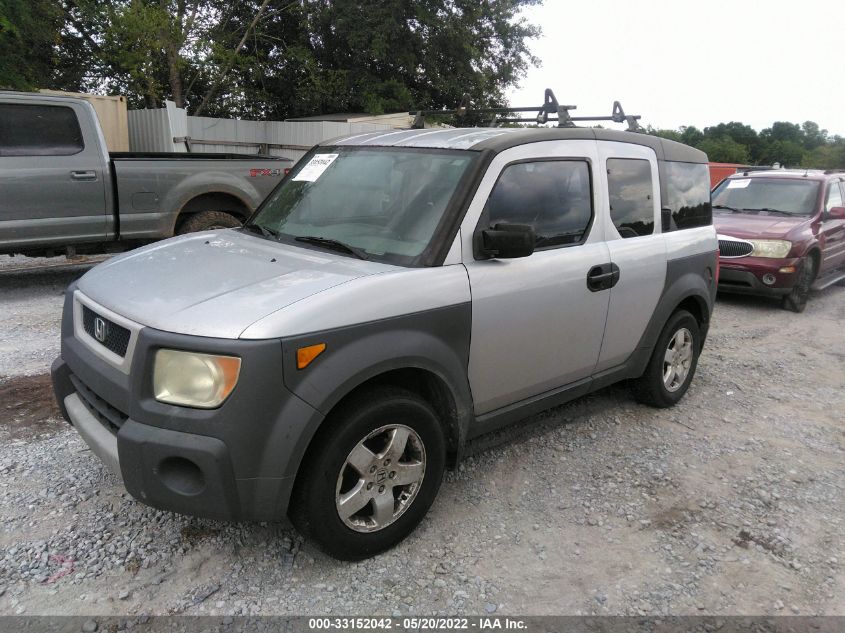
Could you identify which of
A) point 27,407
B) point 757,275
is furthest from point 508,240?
point 757,275

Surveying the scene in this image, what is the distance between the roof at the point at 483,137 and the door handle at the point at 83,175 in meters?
4.11

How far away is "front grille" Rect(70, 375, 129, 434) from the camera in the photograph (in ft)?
8.80

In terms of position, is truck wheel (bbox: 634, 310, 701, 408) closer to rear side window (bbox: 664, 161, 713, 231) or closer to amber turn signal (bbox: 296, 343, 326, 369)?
rear side window (bbox: 664, 161, 713, 231)

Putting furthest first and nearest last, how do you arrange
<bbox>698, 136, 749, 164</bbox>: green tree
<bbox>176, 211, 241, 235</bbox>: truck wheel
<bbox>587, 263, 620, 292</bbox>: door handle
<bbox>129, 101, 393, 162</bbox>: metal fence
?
<bbox>698, 136, 749, 164</bbox>: green tree → <bbox>129, 101, 393, 162</bbox>: metal fence → <bbox>176, 211, 241, 235</bbox>: truck wheel → <bbox>587, 263, 620, 292</bbox>: door handle

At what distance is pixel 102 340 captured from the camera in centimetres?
282

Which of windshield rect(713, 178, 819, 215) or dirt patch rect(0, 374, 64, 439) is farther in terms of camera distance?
windshield rect(713, 178, 819, 215)

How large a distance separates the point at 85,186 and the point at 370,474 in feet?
18.8

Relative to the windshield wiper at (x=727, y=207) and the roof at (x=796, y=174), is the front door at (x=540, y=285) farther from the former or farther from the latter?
the roof at (x=796, y=174)

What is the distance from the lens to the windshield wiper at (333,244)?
3150mm

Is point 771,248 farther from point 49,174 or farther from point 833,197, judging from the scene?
point 49,174

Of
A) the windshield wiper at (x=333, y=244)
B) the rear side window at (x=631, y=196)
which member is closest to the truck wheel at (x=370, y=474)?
the windshield wiper at (x=333, y=244)

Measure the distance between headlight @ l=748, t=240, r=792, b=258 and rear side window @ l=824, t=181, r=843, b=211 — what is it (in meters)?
1.38

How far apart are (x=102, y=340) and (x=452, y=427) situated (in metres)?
1.59

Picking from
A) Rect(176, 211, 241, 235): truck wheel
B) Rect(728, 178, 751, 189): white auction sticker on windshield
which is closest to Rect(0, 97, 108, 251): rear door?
Rect(176, 211, 241, 235): truck wheel
